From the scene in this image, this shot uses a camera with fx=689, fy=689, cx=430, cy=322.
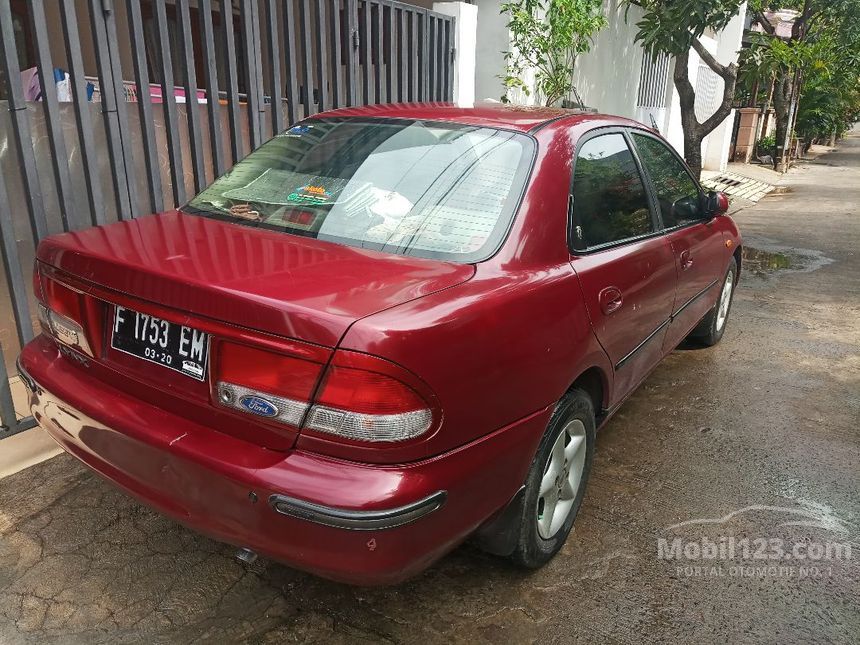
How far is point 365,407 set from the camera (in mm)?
1707

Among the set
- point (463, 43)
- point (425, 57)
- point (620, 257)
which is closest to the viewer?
point (620, 257)

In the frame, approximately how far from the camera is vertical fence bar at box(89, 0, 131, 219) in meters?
3.48

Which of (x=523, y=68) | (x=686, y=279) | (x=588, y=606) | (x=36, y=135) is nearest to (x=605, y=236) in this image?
(x=686, y=279)

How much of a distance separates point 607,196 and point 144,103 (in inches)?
101

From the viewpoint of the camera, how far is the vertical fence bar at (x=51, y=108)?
10.4 ft

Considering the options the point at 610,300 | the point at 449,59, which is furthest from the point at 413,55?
Result: the point at 610,300

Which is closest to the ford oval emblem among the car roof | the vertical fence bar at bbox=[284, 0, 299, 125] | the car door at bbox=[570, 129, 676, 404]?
the car door at bbox=[570, 129, 676, 404]

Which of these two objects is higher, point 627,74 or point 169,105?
point 627,74

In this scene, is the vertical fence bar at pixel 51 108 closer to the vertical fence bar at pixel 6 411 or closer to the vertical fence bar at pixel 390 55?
the vertical fence bar at pixel 6 411

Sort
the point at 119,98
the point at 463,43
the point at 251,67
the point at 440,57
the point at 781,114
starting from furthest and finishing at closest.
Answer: the point at 781,114, the point at 463,43, the point at 440,57, the point at 251,67, the point at 119,98

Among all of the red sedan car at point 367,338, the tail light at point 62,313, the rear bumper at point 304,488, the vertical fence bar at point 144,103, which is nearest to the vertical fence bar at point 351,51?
the vertical fence bar at point 144,103

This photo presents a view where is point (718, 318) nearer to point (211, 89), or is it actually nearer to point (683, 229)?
point (683, 229)

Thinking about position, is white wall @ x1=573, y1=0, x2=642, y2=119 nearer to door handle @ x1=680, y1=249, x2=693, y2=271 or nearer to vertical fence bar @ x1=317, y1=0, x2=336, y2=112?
vertical fence bar @ x1=317, y1=0, x2=336, y2=112

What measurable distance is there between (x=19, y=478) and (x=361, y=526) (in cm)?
203
